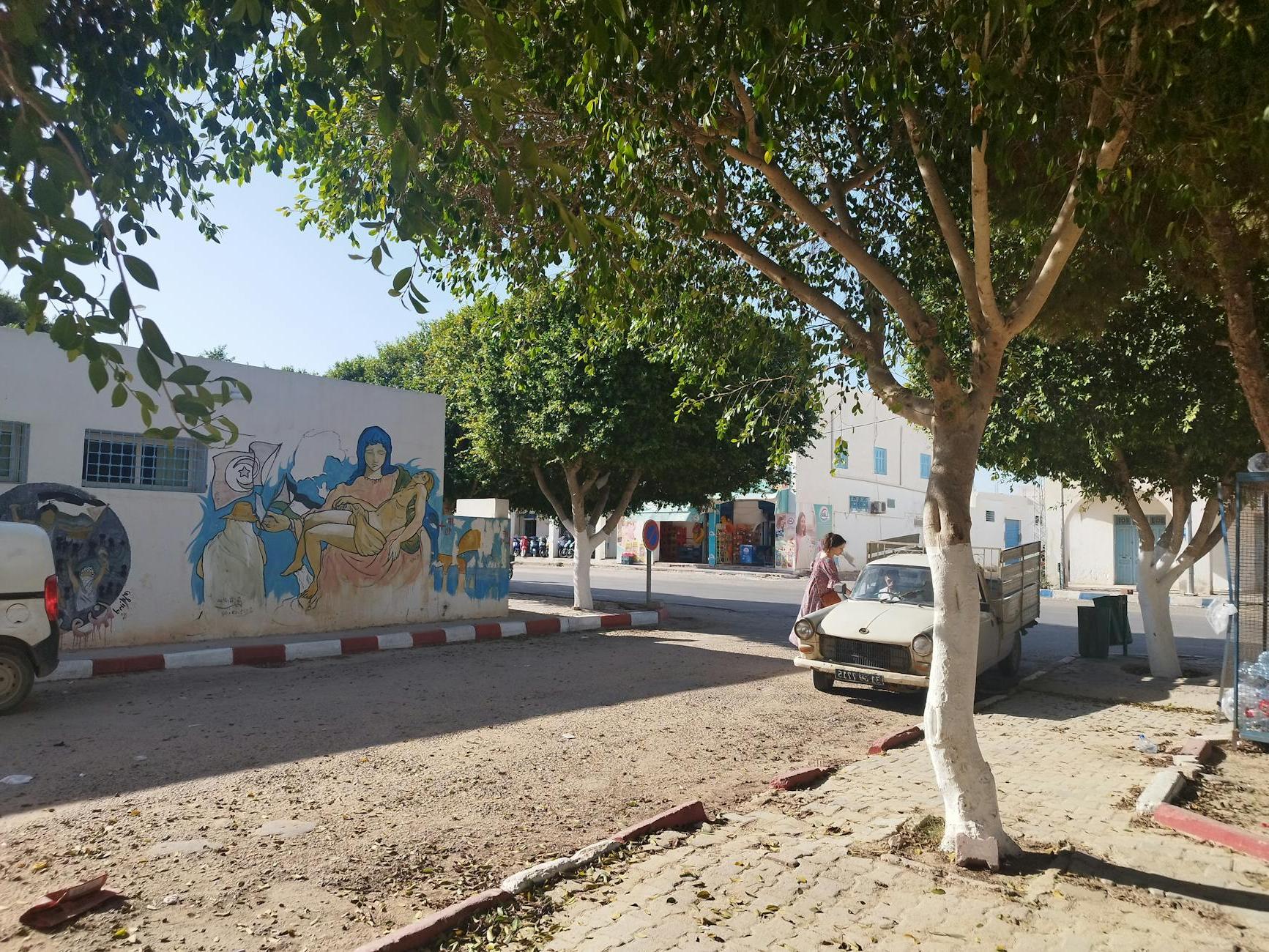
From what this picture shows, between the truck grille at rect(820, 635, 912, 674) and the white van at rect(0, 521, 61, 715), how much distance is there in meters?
7.54

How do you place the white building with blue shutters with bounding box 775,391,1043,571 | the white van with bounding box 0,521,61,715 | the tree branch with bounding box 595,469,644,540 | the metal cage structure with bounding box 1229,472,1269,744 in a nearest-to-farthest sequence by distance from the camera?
1. the metal cage structure with bounding box 1229,472,1269,744
2. the white van with bounding box 0,521,61,715
3. the tree branch with bounding box 595,469,644,540
4. the white building with blue shutters with bounding box 775,391,1043,571

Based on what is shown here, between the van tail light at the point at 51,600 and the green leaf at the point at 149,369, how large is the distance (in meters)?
6.61

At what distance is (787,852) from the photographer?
4.77m

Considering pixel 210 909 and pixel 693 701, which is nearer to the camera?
pixel 210 909

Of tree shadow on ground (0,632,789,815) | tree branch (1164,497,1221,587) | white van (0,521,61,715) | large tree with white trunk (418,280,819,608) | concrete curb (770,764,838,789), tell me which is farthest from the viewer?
large tree with white trunk (418,280,819,608)

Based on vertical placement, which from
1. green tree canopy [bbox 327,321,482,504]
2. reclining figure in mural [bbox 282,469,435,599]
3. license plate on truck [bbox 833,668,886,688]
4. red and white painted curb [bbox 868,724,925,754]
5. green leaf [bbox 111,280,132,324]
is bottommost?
red and white painted curb [bbox 868,724,925,754]

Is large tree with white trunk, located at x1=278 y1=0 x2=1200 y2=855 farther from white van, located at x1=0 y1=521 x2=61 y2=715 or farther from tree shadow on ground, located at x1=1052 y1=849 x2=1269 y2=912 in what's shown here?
white van, located at x1=0 y1=521 x2=61 y2=715

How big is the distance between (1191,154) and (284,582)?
12000 millimetres

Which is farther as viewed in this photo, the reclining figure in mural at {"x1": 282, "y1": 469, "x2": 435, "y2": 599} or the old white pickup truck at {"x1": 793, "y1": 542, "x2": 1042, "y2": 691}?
the reclining figure in mural at {"x1": 282, "y1": 469, "x2": 435, "y2": 599}

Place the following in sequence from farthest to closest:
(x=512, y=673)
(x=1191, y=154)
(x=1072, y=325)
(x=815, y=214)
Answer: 1. (x=512, y=673)
2. (x=1072, y=325)
3. (x=1191, y=154)
4. (x=815, y=214)

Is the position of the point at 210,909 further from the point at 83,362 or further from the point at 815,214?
the point at 83,362

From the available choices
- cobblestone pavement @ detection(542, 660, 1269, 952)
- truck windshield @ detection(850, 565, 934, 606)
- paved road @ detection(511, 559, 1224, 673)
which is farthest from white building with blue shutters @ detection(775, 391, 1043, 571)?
cobblestone pavement @ detection(542, 660, 1269, 952)

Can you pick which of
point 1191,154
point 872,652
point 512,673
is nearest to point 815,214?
point 1191,154

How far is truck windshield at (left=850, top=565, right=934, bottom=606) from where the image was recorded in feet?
33.4
